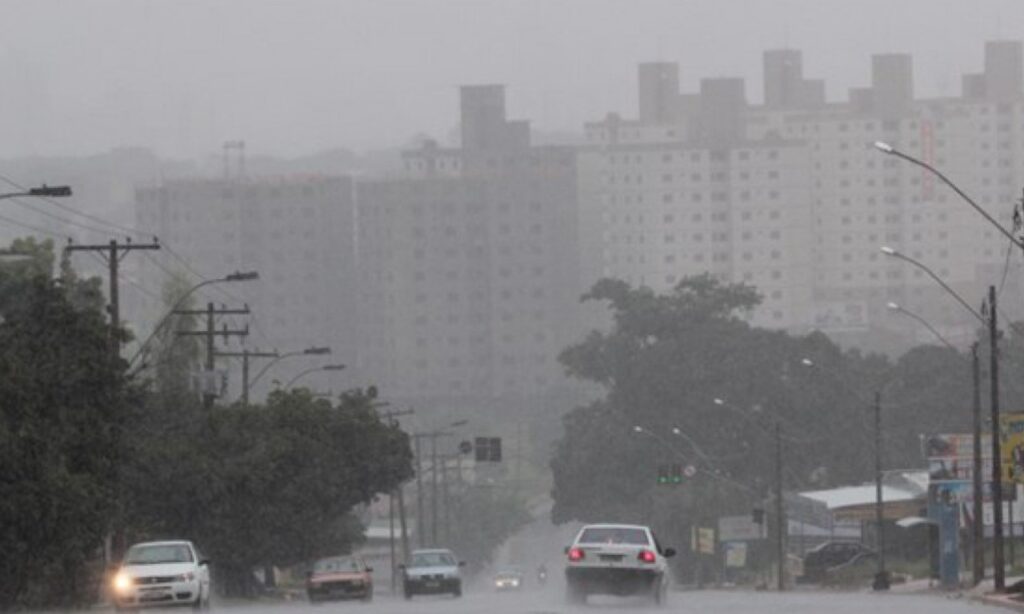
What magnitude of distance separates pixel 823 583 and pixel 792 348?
57.8 meters

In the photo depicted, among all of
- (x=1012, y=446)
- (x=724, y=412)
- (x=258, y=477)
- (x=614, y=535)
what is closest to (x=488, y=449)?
(x=724, y=412)

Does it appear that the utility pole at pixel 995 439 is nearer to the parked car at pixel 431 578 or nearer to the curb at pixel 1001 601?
the curb at pixel 1001 601

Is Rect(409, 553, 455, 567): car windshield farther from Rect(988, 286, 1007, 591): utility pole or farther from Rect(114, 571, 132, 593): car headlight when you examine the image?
Rect(114, 571, 132, 593): car headlight

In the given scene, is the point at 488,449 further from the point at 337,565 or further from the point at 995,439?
the point at 995,439

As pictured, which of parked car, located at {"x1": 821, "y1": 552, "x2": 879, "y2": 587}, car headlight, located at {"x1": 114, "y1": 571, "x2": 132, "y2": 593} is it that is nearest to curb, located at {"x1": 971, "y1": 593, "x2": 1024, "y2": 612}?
car headlight, located at {"x1": 114, "y1": 571, "x2": 132, "y2": 593}

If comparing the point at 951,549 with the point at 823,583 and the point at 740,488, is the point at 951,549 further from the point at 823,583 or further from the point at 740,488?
the point at 740,488

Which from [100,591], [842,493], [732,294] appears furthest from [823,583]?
[732,294]

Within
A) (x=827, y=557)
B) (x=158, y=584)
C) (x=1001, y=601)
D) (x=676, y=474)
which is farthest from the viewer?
(x=676, y=474)

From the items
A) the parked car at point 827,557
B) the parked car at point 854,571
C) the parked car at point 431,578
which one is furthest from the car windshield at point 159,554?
the parked car at point 827,557

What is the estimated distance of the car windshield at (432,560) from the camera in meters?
78.6

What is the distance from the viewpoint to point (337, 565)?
77.9 m

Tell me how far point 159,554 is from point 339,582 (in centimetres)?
1810

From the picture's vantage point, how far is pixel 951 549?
81625 millimetres

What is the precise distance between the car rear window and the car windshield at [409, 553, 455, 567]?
21363 mm
